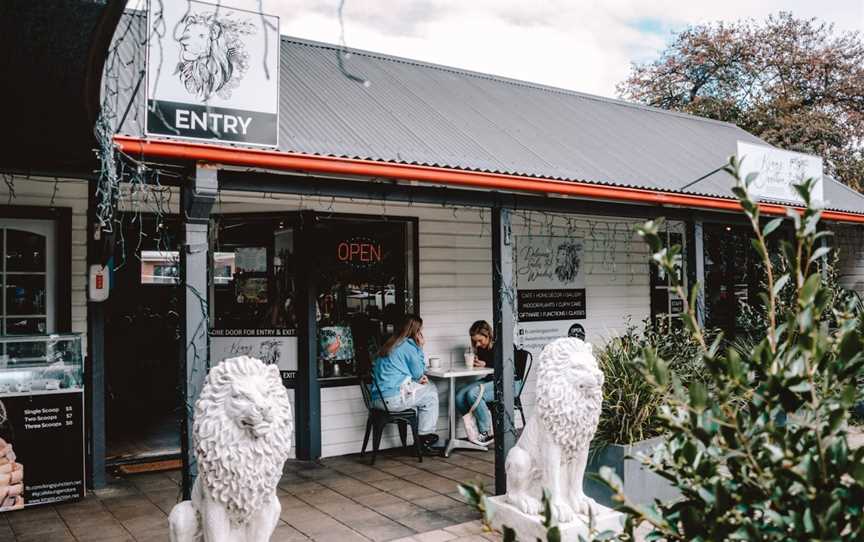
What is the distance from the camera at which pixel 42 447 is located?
18.0 ft

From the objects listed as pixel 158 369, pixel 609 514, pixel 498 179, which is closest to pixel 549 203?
pixel 498 179

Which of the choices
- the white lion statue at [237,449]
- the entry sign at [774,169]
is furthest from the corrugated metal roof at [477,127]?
the white lion statue at [237,449]

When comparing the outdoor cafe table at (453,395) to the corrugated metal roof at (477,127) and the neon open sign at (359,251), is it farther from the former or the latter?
the corrugated metal roof at (477,127)

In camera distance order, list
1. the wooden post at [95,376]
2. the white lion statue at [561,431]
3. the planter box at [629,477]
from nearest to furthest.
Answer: the white lion statue at [561,431], the planter box at [629,477], the wooden post at [95,376]

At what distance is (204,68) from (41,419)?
3.44 metres

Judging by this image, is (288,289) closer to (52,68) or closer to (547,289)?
(547,289)

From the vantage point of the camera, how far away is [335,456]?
7137 mm

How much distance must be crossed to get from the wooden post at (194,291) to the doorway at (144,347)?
2.85 m

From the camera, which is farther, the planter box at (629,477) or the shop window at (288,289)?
the shop window at (288,289)

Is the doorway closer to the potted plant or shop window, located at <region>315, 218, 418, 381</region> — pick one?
shop window, located at <region>315, 218, 418, 381</region>

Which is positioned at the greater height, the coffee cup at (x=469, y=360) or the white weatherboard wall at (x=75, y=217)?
the white weatherboard wall at (x=75, y=217)

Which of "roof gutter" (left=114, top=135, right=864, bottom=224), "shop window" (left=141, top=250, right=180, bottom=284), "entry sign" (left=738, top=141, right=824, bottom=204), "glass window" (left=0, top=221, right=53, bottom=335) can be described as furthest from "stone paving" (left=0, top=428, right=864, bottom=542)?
"entry sign" (left=738, top=141, right=824, bottom=204)

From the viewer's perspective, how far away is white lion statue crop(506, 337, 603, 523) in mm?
4391

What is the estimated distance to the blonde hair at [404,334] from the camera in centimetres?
678
